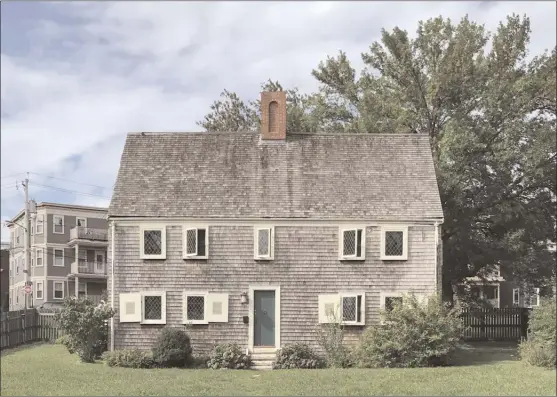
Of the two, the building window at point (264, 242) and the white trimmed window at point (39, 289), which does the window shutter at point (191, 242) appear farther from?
the white trimmed window at point (39, 289)

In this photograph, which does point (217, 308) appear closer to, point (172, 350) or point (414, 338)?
point (172, 350)

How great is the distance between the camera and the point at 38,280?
53406 mm

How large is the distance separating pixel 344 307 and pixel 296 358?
2.33 m

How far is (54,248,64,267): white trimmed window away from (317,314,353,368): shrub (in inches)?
1523

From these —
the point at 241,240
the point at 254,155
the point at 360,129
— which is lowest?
the point at 241,240

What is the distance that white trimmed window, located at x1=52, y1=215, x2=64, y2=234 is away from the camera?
53656mm

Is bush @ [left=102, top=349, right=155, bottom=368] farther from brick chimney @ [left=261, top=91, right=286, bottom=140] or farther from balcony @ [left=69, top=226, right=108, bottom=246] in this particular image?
balcony @ [left=69, top=226, right=108, bottom=246]

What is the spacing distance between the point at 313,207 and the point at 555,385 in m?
9.49

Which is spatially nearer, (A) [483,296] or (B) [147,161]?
(B) [147,161]

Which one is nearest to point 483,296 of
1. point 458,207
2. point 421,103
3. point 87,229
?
point 458,207

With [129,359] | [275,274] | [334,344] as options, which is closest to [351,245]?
[275,274]

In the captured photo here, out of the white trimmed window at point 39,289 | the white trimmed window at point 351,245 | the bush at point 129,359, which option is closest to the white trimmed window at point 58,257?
the white trimmed window at point 39,289

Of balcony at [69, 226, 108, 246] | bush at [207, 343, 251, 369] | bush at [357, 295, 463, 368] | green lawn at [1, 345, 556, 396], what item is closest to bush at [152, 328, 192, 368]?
bush at [207, 343, 251, 369]

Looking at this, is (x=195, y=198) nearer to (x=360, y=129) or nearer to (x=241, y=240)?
(x=241, y=240)
